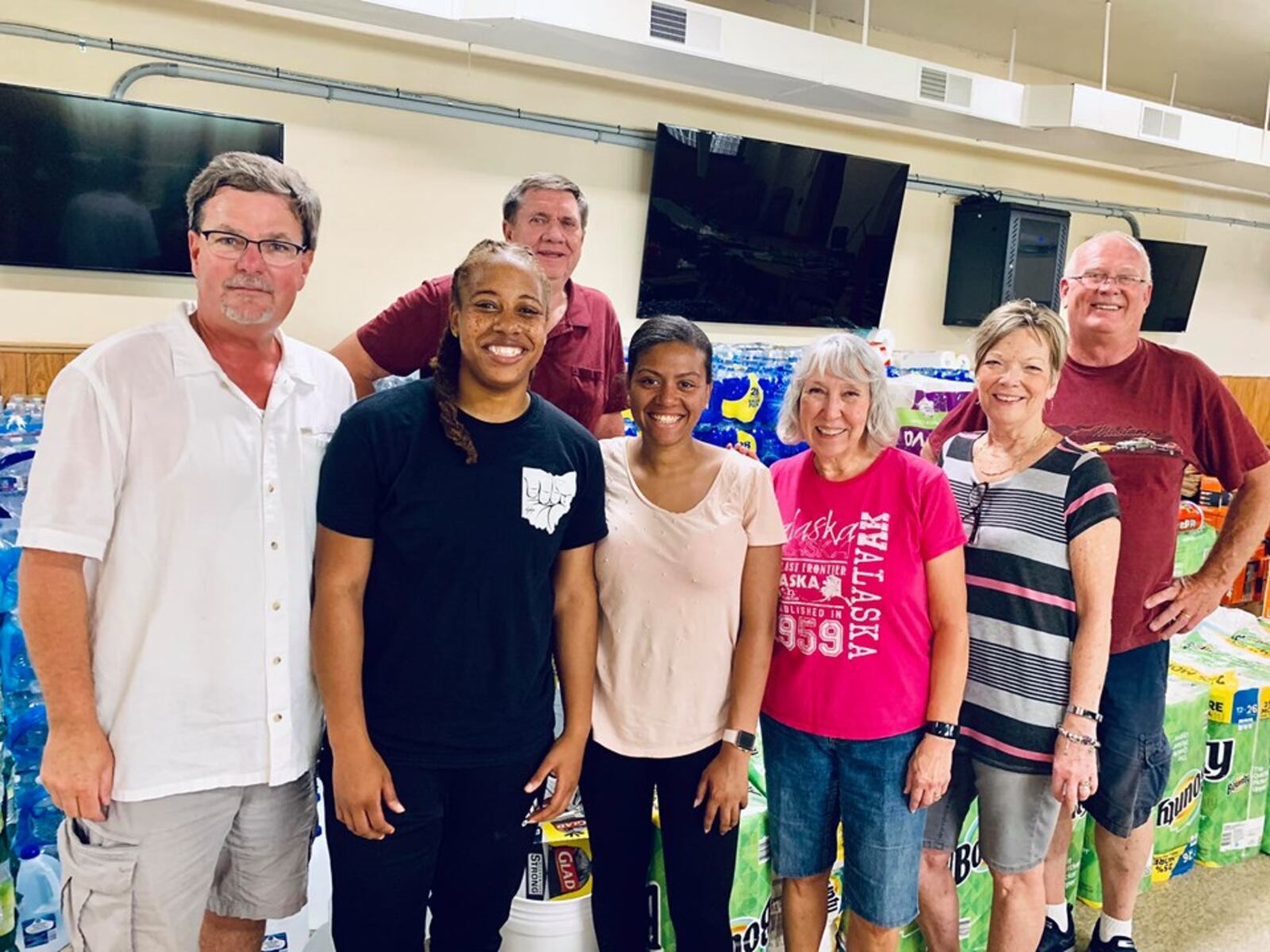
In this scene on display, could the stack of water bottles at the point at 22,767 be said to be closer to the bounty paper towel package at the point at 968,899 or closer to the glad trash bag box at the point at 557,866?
the glad trash bag box at the point at 557,866

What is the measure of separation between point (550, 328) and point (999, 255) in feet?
13.5

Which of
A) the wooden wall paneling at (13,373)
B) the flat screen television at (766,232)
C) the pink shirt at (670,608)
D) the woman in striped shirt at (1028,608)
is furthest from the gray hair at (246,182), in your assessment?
the flat screen television at (766,232)

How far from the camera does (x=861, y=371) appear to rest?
5.39 feet

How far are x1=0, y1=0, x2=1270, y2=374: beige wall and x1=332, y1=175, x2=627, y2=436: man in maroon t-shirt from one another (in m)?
1.80

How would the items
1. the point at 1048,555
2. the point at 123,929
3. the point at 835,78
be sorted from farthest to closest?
the point at 835,78 < the point at 1048,555 < the point at 123,929

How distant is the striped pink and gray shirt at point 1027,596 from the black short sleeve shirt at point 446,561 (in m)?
0.86

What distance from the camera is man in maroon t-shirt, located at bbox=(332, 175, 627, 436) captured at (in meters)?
1.99

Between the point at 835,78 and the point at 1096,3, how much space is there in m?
1.61

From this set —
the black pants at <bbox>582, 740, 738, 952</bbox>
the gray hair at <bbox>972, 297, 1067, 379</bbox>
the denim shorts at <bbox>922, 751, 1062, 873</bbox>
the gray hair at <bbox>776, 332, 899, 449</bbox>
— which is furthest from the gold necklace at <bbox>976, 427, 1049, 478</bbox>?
the black pants at <bbox>582, 740, 738, 952</bbox>

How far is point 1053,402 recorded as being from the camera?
2.08 meters

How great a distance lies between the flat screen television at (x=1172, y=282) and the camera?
6.21 meters

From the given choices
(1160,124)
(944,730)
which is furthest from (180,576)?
(1160,124)

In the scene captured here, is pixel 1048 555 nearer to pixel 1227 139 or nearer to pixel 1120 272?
pixel 1120 272

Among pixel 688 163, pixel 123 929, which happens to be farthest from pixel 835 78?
pixel 123 929
